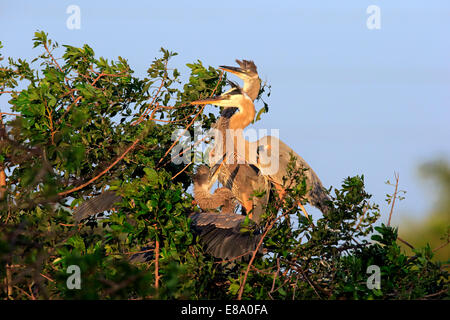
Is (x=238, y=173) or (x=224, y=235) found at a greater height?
(x=238, y=173)

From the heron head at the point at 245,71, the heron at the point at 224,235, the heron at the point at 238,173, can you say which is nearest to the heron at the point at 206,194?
the heron at the point at 238,173

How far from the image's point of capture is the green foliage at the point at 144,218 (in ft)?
15.5

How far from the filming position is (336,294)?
5.06 meters

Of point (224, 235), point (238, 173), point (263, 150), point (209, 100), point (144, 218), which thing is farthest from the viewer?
point (238, 173)

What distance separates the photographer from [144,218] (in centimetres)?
519

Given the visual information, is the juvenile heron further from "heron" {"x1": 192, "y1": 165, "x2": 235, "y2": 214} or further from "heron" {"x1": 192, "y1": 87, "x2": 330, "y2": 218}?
"heron" {"x1": 192, "y1": 165, "x2": 235, "y2": 214}

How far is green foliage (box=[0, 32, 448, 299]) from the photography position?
4738mm

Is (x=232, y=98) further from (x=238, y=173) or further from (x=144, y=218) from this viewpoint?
(x=144, y=218)

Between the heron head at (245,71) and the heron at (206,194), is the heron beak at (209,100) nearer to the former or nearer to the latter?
the heron head at (245,71)

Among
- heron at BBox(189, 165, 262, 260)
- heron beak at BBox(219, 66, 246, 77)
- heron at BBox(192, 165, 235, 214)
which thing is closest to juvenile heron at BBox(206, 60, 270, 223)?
heron beak at BBox(219, 66, 246, 77)

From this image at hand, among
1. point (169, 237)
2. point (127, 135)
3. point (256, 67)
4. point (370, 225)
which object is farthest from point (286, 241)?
point (256, 67)

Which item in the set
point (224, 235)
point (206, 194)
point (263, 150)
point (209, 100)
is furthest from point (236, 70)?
point (224, 235)
